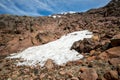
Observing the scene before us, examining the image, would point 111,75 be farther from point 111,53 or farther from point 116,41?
point 116,41

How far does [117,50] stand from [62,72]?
4.05m

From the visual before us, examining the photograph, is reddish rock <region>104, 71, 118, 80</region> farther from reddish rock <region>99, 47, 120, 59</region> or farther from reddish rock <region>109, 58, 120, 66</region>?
reddish rock <region>99, 47, 120, 59</region>

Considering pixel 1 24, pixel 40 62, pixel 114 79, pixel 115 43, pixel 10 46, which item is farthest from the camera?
pixel 1 24

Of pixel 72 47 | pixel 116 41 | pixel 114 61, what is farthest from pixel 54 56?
pixel 114 61

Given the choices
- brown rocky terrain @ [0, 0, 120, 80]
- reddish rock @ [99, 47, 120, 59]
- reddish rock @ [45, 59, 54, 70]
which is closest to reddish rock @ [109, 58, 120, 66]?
brown rocky terrain @ [0, 0, 120, 80]

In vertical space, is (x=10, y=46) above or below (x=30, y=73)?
above

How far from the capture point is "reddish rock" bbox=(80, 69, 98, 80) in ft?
36.1

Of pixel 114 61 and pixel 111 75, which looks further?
pixel 114 61

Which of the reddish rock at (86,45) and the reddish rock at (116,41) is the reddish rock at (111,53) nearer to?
the reddish rock at (116,41)

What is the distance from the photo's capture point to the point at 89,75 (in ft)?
36.8

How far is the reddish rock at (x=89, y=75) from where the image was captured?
10992 millimetres

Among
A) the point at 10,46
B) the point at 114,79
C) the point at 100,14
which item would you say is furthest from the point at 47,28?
the point at 114,79

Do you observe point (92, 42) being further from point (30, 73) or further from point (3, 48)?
point (3, 48)

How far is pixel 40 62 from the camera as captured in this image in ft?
53.0
